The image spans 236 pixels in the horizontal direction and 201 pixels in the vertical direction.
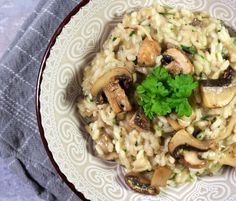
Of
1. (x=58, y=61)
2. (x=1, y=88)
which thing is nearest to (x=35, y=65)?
(x=1, y=88)

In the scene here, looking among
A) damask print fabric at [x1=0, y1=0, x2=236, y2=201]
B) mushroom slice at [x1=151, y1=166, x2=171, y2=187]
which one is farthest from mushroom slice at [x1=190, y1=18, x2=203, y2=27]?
mushroom slice at [x1=151, y1=166, x2=171, y2=187]

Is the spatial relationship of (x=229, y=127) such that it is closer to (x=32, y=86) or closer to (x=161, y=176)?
(x=161, y=176)

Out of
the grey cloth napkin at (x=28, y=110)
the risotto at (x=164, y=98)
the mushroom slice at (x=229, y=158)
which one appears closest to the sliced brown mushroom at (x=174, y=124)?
the risotto at (x=164, y=98)

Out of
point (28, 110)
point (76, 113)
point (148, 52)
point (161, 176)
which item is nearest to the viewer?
point (148, 52)

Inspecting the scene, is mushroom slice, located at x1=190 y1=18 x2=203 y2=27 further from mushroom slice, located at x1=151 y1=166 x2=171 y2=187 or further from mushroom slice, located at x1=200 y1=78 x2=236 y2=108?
mushroom slice, located at x1=151 y1=166 x2=171 y2=187

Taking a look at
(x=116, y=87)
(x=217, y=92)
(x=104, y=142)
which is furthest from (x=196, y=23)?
(x=104, y=142)

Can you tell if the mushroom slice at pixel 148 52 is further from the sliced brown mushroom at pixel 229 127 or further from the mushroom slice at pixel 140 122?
the sliced brown mushroom at pixel 229 127

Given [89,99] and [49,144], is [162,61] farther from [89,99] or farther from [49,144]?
[49,144]
